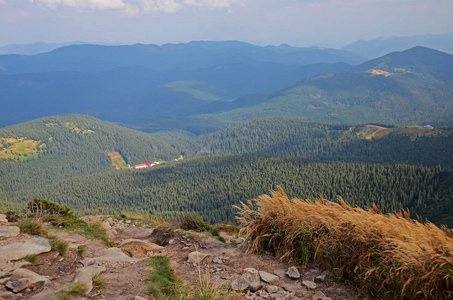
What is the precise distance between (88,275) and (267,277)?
15.8ft

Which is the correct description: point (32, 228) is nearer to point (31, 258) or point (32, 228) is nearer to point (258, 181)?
point (31, 258)

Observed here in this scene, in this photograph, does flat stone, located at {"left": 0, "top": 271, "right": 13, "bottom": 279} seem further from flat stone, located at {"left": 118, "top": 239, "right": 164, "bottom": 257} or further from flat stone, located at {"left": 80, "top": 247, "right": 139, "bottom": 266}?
flat stone, located at {"left": 118, "top": 239, "right": 164, "bottom": 257}

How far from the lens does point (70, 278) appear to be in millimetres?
8820

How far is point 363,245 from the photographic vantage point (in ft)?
28.5

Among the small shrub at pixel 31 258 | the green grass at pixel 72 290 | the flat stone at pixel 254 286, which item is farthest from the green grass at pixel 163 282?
the small shrub at pixel 31 258

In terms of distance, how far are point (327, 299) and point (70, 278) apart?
6743 mm

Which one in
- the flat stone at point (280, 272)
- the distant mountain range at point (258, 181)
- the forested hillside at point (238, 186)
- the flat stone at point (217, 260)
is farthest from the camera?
the distant mountain range at point (258, 181)

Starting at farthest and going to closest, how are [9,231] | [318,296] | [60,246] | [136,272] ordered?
[9,231] → [60,246] → [136,272] → [318,296]

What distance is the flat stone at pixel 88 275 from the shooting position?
26.8ft

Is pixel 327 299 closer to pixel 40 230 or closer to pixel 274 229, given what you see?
pixel 274 229

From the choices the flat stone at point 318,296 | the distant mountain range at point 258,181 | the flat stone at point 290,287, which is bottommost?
the distant mountain range at point 258,181

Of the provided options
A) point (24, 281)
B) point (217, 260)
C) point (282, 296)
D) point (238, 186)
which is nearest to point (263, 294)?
point (282, 296)

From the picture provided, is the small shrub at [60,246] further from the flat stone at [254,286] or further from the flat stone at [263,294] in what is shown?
the flat stone at [263,294]

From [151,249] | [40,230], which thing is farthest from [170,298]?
[40,230]
